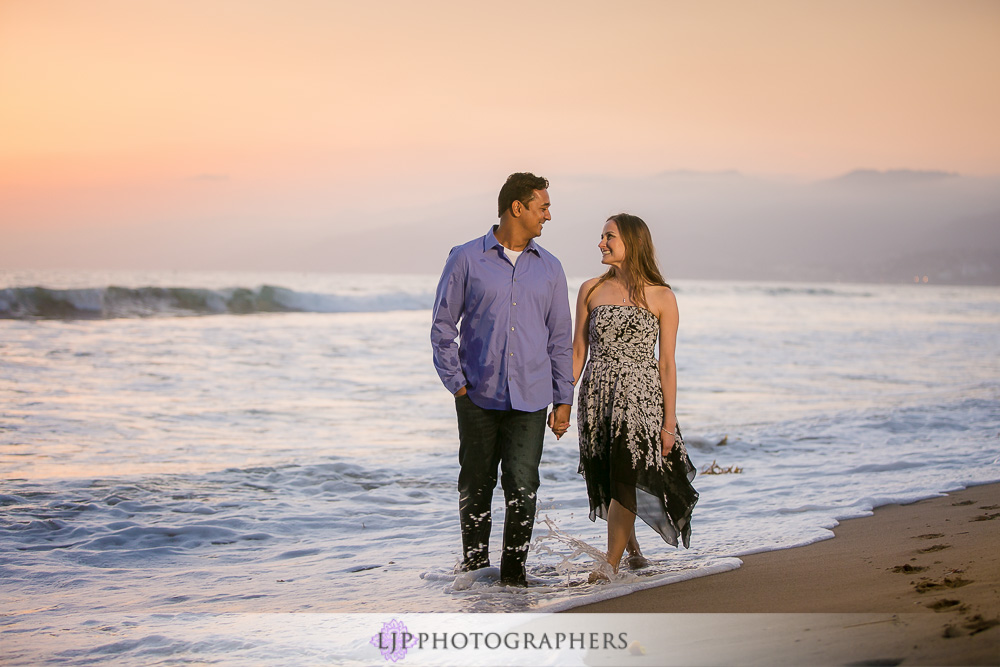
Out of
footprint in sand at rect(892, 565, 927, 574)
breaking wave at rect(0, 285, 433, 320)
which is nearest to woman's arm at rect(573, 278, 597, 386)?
footprint in sand at rect(892, 565, 927, 574)

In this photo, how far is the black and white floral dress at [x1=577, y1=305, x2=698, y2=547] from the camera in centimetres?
422

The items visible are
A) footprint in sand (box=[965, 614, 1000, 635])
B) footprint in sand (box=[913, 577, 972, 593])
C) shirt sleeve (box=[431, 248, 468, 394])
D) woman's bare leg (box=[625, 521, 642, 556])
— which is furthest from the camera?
woman's bare leg (box=[625, 521, 642, 556])

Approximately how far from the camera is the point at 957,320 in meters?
33.3

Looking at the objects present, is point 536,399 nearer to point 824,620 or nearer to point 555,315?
point 555,315

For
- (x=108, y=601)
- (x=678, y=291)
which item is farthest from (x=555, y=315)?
(x=678, y=291)

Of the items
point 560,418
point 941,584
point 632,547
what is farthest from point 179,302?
point 941,584

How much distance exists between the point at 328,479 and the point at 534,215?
4377mm

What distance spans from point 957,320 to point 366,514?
33390mm

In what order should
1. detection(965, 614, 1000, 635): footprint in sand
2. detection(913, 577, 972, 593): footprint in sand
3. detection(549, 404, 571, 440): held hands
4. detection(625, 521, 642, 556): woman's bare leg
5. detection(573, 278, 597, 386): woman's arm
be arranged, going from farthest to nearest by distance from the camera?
detection(625, 521, 642, 556): woman's bare leg
detection(573, 278, 597, 386): woman's arm
detection(549, 404, 571, 440): held hands
detection(913, 577, 972, 593): footprint in sand
detection(965, 614, 1000, 635): footprint in sand

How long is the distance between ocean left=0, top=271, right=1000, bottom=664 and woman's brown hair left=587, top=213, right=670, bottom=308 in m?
1.47

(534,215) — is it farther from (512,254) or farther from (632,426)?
(632,426)

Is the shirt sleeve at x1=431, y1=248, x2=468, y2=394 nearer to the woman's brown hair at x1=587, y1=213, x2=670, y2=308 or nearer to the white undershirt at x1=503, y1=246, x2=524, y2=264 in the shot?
the white undershirt at x1=503, y1=246, x2=524, y2=264

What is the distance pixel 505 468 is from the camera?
13.8 ft

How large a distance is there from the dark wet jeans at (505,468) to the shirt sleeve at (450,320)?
16 cm
